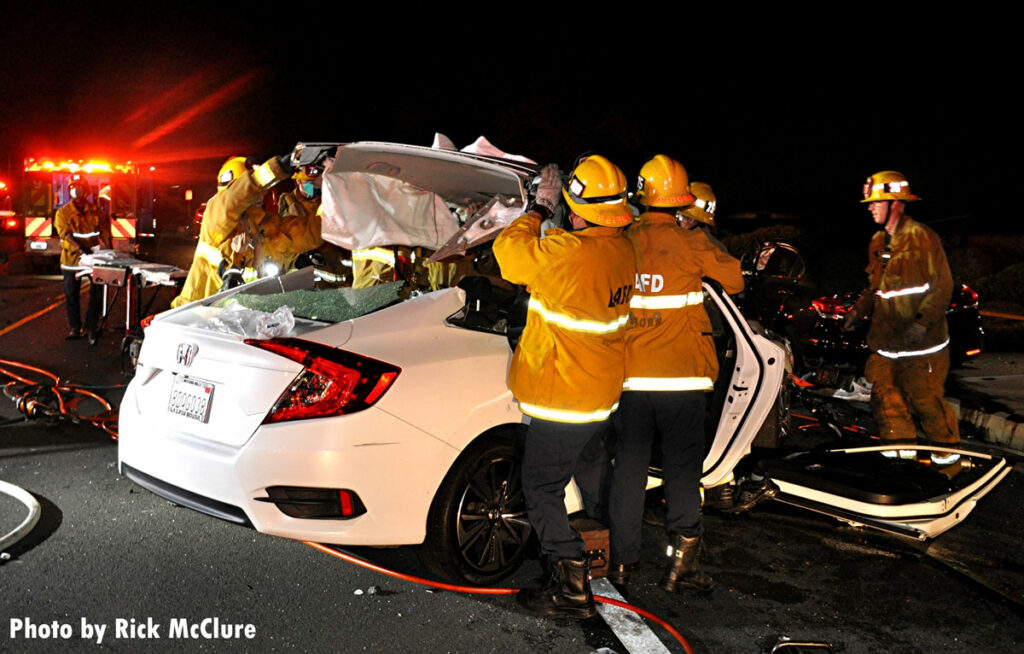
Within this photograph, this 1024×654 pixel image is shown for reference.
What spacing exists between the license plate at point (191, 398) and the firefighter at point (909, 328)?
14.3 feet

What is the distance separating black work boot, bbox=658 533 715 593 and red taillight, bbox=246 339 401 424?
1.59 metres

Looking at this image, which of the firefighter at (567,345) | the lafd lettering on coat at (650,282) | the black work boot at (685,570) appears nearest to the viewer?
the firefighter at (567,345)

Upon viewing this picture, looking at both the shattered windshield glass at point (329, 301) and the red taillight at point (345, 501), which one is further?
the shattered windshield glass at point (329, 301)

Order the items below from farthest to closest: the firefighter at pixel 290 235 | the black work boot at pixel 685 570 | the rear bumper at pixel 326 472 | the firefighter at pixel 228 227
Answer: the firefighter at pixel 290 235
the firefighter at pixel 228 227
the black work boot at pixel 685 570
the rear bumper at pixel 326 472

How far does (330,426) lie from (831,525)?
10.2 ft

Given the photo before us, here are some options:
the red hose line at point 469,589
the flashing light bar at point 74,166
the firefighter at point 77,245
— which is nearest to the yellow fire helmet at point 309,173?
the red hose line at point 469,589

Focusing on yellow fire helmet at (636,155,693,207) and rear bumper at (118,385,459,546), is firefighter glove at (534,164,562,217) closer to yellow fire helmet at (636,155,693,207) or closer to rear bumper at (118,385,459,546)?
yellow fire helmet at (636,155,693,207)

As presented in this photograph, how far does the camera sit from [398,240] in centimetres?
552

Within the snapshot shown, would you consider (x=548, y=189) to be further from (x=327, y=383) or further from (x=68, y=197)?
(x=68, y=197)

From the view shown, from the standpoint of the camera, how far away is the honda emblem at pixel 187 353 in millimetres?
3992

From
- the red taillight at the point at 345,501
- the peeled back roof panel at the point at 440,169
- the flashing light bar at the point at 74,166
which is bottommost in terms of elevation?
the red taillight at the point at 345,501

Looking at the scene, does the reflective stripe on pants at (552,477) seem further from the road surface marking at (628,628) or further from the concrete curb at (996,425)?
the concrete curb at (996,425)

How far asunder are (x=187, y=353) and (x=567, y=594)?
195cm

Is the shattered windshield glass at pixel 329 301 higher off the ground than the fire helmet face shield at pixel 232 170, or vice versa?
the fire helmet face shield at pixel 232 170
